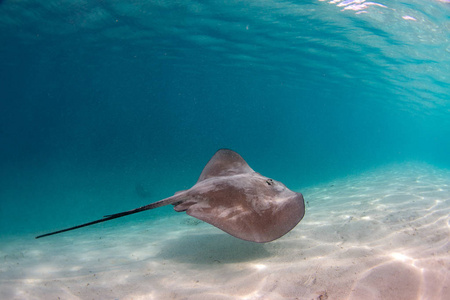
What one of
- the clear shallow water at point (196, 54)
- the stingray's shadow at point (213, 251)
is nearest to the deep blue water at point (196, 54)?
the clear shallow water at point (196, 54)

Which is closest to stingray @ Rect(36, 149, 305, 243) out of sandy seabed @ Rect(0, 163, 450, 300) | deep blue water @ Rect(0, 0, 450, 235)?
sandy seabed @ Rect(0, 163, 450, 300)

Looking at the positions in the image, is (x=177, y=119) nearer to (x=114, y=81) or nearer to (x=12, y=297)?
(x=114, y=81)

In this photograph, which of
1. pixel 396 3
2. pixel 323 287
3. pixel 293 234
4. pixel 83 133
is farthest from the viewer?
pixel 83 133

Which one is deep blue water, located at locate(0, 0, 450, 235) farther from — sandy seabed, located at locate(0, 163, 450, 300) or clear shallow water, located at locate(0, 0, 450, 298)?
sandy seabed, located at locate(0, 163, 450, 300)

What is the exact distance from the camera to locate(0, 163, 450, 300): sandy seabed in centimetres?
223

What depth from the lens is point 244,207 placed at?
2939mm

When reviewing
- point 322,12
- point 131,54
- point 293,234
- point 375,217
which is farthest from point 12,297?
point 131,54

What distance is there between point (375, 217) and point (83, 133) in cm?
8510

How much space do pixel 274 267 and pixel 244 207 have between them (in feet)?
2.56

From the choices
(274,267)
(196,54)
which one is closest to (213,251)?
(274,267)

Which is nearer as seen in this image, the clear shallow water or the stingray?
the stingray

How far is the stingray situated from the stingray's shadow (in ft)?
2.69

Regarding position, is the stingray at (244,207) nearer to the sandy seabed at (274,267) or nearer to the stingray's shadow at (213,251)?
the sandy seabed at (274,267)

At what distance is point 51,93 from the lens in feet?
122
